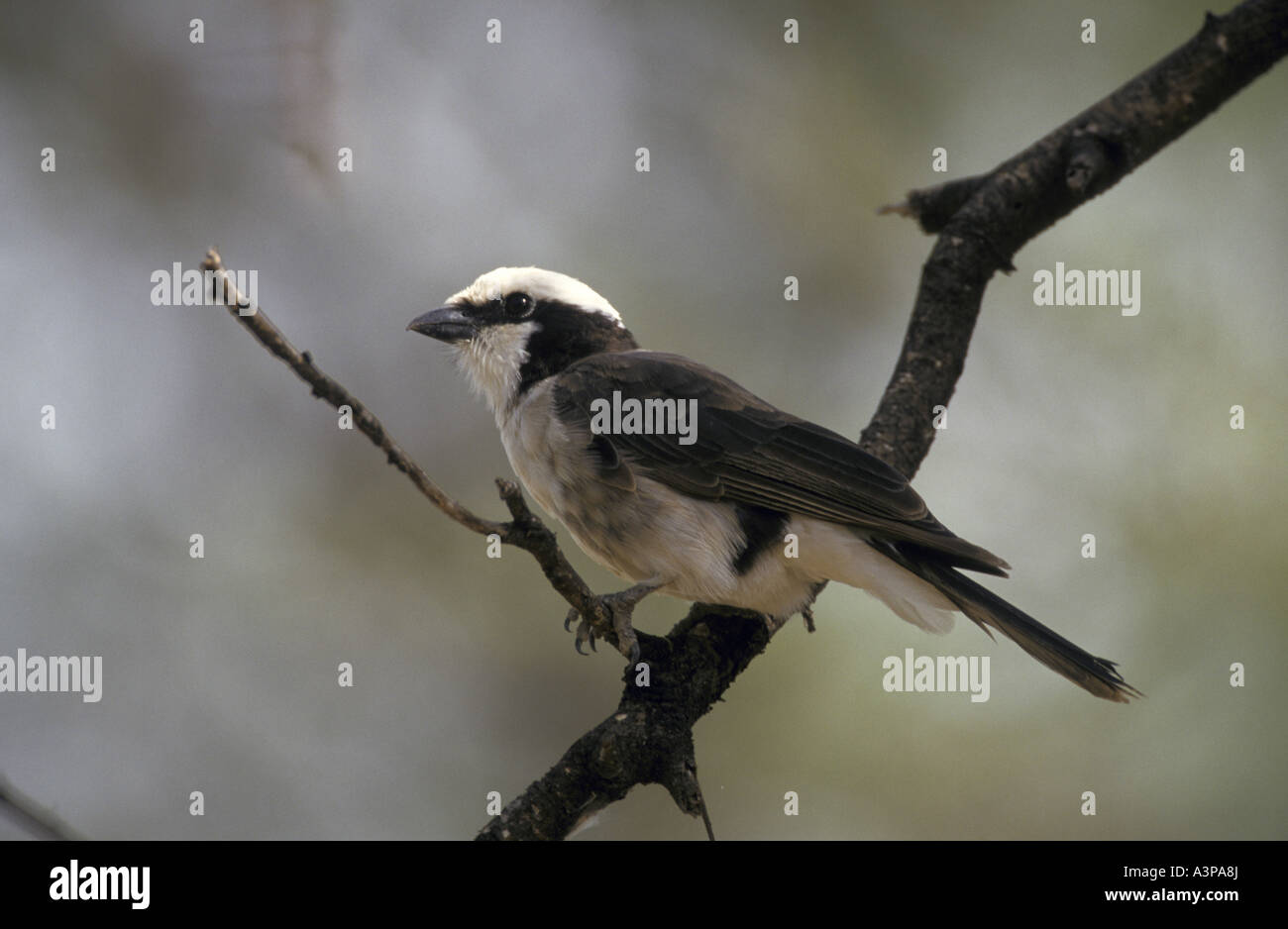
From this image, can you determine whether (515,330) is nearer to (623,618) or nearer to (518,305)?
(518,305)

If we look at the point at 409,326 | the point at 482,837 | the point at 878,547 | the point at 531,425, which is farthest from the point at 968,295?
the point at 482,837

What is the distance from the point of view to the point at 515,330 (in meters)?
4.07

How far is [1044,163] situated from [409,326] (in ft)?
7.61

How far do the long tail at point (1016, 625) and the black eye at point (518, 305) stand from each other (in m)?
1.58

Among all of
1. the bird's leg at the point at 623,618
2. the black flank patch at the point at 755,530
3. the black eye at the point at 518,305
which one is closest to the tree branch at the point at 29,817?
the bird's leg at the point at 623,618

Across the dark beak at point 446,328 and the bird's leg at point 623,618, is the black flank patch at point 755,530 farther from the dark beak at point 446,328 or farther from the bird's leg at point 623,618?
the dark beak at point 446,328

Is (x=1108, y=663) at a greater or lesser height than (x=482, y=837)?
greater

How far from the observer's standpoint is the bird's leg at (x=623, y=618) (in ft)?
9.53

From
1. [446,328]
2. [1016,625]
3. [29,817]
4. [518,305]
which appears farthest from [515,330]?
[29,817]

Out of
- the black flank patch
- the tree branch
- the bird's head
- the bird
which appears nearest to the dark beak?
the bird's head

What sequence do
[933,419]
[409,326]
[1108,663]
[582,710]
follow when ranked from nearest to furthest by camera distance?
1. [1108,663]
2. [933,419]
3. [409,326]
4. [582,710]

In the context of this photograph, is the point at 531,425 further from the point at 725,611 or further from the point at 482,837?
the point at 482,837

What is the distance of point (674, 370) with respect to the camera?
379cm

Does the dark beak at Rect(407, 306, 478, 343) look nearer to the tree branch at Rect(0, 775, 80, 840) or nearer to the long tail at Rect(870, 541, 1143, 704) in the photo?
the long tail at Rect(870, 541, 1143, 704)
